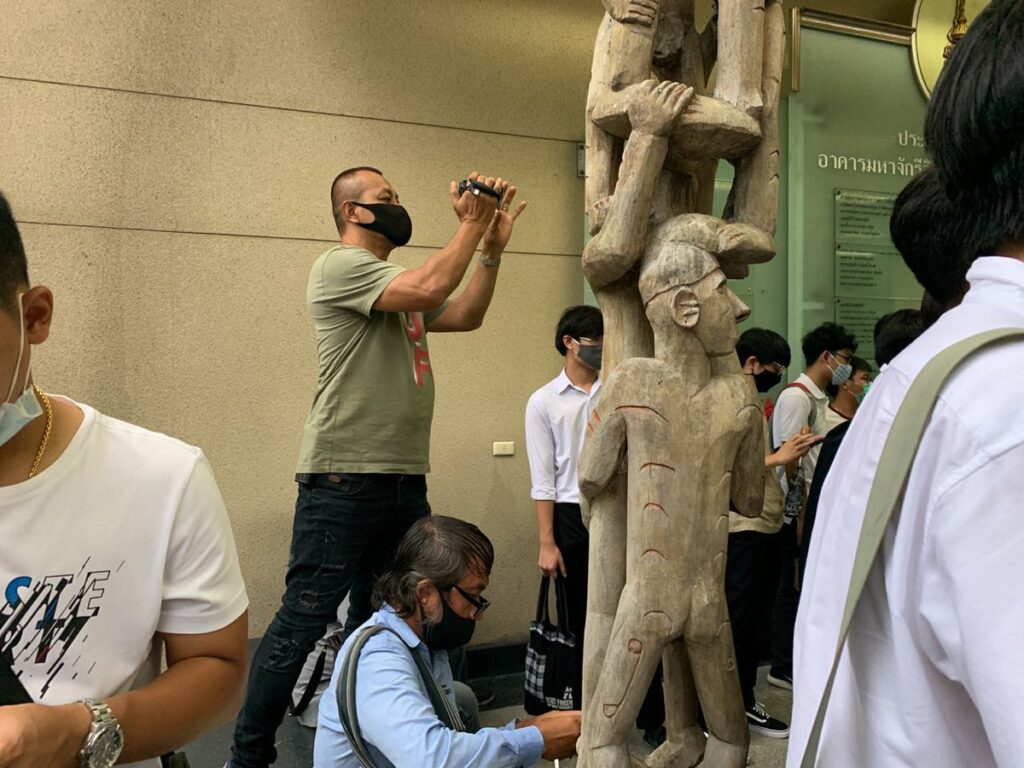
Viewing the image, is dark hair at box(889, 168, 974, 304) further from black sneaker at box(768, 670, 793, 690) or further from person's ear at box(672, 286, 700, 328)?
black sneaker at box(768, 670, 793, 690)

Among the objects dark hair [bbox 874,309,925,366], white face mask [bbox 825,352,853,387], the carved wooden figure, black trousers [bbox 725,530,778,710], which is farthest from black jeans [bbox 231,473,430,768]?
white face mask [bbox 825,352,853,387]

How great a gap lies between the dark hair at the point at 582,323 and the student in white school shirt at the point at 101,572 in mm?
2415

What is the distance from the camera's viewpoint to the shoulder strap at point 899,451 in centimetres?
72

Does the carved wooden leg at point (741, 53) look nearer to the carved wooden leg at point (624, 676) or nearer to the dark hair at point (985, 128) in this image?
the carved wooden leg at point (624, 676)

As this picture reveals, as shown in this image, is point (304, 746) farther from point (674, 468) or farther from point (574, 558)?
point (674, 468)

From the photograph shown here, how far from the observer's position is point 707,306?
2.14m

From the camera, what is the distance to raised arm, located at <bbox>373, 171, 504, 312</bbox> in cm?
260

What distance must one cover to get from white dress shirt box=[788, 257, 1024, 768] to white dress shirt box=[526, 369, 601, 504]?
260 cm

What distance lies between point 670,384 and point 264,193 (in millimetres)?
2438

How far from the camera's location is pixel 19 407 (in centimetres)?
101

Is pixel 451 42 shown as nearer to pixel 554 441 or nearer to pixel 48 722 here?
pixel 554 441

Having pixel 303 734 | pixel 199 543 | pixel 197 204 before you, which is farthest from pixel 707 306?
pixel 197 204

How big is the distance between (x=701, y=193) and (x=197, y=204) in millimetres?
2306

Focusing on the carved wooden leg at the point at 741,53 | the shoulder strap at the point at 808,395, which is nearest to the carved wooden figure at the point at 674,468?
the carved wooden leg at the point at 741,53
